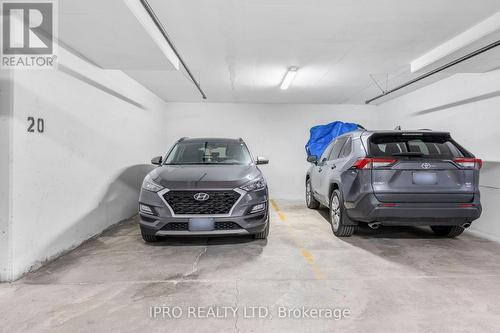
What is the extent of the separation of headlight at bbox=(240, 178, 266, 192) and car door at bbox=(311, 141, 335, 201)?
2095 millimetres

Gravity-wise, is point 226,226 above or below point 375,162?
below

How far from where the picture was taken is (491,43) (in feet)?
13.3

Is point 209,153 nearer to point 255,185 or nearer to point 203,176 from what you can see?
point 203,176

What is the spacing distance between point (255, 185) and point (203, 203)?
2.51 feet

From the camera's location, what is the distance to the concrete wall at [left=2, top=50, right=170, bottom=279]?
9.76ft

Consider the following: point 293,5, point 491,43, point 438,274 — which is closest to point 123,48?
point 293,5

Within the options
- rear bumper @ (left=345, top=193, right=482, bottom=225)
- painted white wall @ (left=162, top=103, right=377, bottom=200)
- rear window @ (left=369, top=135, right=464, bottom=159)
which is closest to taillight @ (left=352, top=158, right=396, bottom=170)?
rear window @ (left=369, top=135, right=464, bottom=159)

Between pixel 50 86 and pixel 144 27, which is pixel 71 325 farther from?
pixel 144 27

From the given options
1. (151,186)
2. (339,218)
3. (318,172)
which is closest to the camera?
(151,186)

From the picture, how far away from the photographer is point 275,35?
4.08 metres

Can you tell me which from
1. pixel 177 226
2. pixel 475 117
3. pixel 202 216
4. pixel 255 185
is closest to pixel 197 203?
pixel 202 216

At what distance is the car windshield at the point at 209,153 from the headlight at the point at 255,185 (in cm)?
64

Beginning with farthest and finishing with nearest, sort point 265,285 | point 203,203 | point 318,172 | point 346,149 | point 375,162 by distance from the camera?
point 318,172
point 346,149
point 375,162
point 203,203
point 265,285

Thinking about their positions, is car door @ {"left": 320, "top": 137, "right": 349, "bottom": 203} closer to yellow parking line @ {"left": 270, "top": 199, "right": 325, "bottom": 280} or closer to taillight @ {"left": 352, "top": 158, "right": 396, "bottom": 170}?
taillight @ {"left": 352, "top": 158, "right": 396, "bottom": 170}
